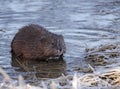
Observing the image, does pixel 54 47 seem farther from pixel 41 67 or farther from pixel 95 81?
pixel 95 81

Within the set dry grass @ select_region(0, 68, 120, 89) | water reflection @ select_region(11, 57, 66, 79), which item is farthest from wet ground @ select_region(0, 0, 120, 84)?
dry grass @ select_region(0, 68, 120, 89)

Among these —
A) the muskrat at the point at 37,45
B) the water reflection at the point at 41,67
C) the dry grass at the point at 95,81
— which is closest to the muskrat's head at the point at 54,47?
the muskrat at the point at 37,45

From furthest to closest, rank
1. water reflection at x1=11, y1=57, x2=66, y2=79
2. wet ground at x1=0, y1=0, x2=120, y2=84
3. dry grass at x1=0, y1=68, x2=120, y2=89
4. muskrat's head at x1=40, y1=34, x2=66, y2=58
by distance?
muskrat's head at x1=40, y1=34, x2=66, y2=58 < wet ground at x1=0, y1=0, x2=120, y2=84 < water reflection at x1=11, y1=57, x2=66, y2=79 < dry grass at x1=0, y1=68, x2=120, y2=89

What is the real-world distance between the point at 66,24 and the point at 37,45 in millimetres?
2594

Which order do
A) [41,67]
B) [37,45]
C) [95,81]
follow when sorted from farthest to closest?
[37,45], [41,67], [95,81]

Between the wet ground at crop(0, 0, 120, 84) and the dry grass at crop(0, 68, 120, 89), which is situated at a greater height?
the dry grass at crop(0, 68, 120, 89)

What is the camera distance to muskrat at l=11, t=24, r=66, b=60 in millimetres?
7605

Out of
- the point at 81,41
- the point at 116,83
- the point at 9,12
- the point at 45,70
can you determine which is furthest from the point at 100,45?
the point at 9,12

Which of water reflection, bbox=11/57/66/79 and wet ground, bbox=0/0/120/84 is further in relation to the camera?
wet ground, bbox=0/0/120/84

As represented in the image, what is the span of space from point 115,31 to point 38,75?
3.06 metres

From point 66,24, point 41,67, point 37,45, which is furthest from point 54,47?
point 66,24

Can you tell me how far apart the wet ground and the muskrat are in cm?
14

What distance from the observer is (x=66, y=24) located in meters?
10.2

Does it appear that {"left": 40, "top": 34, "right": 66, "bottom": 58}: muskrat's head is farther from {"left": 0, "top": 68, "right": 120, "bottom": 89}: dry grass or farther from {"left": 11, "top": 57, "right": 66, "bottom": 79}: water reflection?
{"left": 0, "top": 68, "right": 120, "bottom": 89}: dry grass
